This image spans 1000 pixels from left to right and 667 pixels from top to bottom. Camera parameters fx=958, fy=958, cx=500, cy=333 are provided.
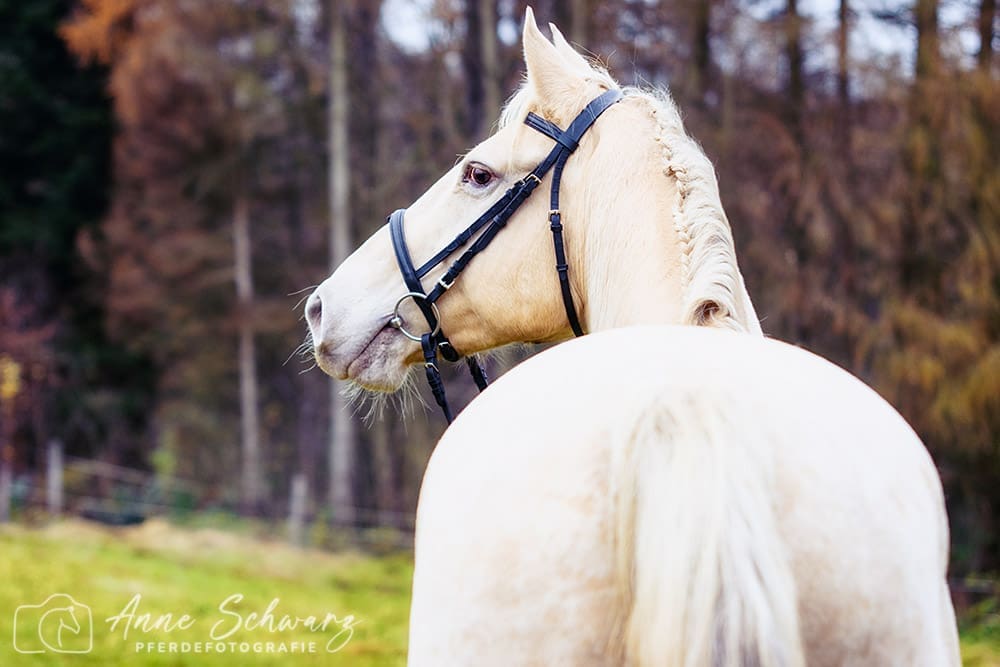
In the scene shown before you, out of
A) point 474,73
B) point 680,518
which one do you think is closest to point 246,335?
point 474,73

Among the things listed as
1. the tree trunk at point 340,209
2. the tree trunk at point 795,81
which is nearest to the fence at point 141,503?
the tree trunk at point 340,209

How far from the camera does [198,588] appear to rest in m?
10.0

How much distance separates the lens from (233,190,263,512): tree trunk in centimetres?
1753

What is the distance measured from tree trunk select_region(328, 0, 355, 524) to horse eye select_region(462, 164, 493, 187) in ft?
39.0

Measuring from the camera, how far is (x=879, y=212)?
8766 millimetres

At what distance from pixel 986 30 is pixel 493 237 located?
728 cm

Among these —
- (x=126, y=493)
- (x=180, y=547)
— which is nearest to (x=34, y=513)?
(x=126, y=493)

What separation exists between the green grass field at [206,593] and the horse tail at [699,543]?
10.1 ft

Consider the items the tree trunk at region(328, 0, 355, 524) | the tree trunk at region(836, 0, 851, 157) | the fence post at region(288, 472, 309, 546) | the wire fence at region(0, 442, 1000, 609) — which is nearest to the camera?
the tree trunk at region(836, 0, 851, 157)

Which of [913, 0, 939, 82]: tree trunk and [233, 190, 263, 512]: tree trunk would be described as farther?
[233, 190, 263, 512]: tree trunk

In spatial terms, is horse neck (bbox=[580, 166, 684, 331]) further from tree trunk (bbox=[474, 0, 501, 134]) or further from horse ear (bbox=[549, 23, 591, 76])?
tree trunk (bbox=[474, 0, 501, 134])

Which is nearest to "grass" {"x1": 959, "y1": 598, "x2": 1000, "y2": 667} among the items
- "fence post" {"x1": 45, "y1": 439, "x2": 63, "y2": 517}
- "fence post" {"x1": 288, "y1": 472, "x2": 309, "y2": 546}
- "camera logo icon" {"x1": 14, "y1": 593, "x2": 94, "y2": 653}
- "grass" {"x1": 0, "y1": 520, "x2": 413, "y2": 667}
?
"grass" {"x1": 0, "y1": 520, "x2": 413, "y2": 667}

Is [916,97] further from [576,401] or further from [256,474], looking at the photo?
[256,474]

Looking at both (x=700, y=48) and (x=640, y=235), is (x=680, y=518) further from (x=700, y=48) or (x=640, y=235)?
(x=700, y=48)
